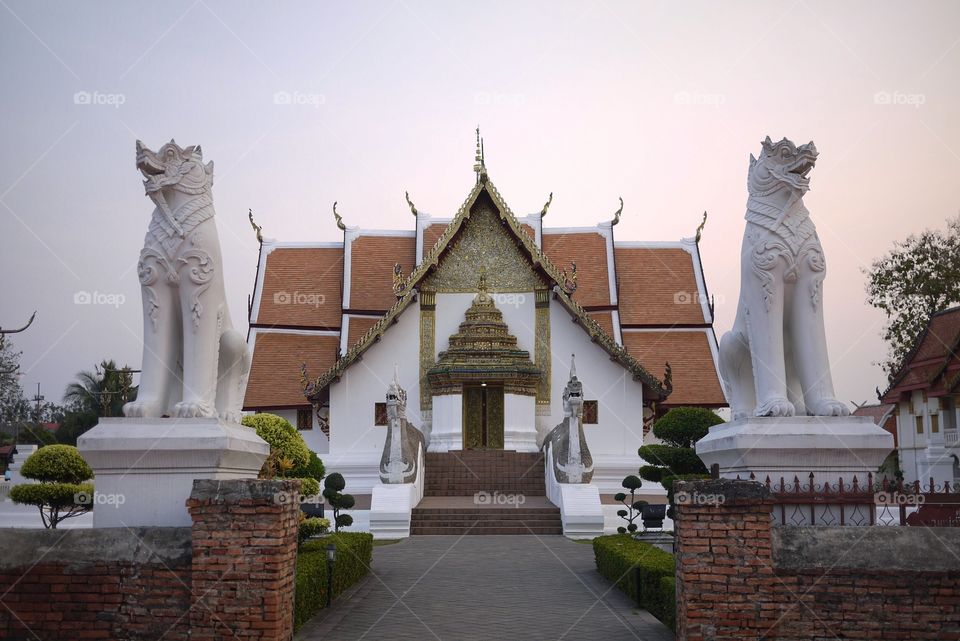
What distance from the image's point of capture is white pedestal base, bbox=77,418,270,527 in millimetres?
5777

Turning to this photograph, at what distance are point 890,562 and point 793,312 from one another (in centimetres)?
161

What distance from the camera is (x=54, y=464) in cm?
1145

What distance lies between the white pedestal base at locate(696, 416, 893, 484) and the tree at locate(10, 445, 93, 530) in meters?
8.11

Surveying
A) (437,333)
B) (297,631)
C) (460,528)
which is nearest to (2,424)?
(437,333)

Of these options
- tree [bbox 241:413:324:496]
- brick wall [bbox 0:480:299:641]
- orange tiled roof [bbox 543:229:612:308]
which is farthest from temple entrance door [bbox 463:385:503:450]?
brick wall [bbox 0:480:299:641]

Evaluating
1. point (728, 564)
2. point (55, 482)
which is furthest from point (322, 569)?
point (55, 482)

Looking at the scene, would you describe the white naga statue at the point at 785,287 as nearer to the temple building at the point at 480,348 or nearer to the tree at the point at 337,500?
the tree at the point at 337,500

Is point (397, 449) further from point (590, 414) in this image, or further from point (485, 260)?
point (485, 260)

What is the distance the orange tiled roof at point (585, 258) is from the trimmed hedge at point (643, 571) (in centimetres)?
Answer: 1273

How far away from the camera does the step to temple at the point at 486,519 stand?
15.0m

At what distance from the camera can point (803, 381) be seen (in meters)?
6.12

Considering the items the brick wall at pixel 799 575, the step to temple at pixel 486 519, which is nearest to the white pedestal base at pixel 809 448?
the brick wall at pixel 799 575

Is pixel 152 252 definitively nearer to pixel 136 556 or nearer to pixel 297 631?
pixel 136 556

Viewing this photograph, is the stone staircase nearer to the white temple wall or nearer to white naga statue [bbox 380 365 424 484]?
white naga statue [bbox 380 365 424 484]
